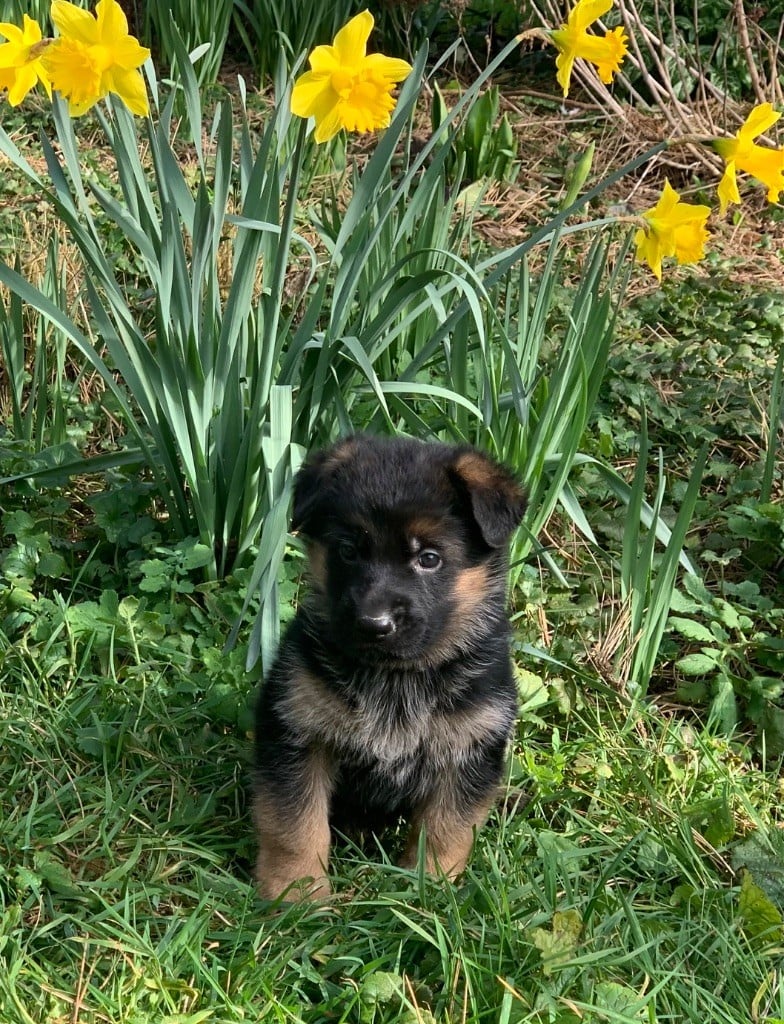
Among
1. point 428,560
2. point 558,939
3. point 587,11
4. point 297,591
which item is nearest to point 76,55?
point 587,11

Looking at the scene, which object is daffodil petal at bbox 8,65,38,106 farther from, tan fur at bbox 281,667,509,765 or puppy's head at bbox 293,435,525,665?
tan fur at bbox 281,667,509,765

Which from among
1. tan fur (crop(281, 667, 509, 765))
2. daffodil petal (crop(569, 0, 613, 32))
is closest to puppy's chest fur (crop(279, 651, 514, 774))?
tan fur (crop(281, 667, 509, 765))

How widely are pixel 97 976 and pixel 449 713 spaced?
0.95 m

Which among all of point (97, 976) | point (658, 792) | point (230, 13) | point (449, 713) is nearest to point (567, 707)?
point (658, 792)

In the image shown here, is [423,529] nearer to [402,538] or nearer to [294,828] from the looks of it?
[402,538]

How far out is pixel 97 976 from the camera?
2.44 m

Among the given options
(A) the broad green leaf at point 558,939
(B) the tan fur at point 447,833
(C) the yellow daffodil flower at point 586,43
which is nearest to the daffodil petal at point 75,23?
(C) the yellow daffodil flower at point 586,43

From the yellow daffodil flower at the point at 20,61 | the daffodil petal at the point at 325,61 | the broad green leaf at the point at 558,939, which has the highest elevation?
the daffodil petal at the point at 325,61

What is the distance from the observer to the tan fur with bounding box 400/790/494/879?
275 cm

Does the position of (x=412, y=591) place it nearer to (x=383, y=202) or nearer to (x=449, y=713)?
(x=449, y=713)

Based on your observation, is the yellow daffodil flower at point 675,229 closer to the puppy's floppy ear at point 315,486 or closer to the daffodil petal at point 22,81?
the puppy's floppy ear at point 315,486

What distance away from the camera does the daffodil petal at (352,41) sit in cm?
277

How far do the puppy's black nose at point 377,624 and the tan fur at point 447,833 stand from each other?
501 mm

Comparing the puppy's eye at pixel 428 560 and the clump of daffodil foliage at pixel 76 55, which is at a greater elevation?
the clump of daffodil foliage at pixel 76 55
